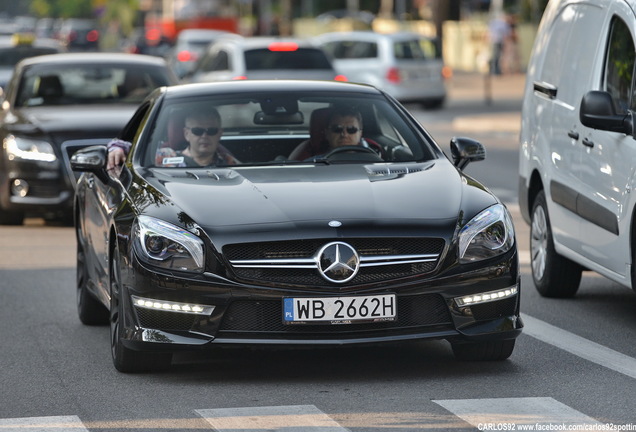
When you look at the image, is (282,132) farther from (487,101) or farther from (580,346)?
(487,101)

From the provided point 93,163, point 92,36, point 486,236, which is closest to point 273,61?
point 93,163

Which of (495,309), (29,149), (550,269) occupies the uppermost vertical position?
(495,309)

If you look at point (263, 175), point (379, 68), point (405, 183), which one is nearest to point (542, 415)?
point (405, 183)

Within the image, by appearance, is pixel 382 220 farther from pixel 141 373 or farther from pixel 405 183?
pixel 141 373

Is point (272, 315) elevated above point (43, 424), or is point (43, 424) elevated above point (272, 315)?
point (272, 315)

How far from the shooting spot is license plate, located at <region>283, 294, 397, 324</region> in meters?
6.83

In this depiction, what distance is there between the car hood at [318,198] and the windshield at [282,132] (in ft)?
0.80

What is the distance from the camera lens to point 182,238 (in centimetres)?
691

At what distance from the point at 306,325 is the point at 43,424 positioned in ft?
4.10

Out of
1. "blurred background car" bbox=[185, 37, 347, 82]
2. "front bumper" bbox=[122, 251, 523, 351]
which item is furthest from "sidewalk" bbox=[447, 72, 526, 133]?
"front bumper" bbox=[122, 251, 523, 351]

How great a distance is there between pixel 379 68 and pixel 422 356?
26.3 metres

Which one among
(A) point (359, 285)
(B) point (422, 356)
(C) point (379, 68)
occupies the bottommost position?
(C) point (379, 68)

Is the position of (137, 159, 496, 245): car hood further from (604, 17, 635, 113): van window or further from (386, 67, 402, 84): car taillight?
(386, 67, 402, 84): car taillight

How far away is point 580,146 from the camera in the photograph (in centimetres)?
909
